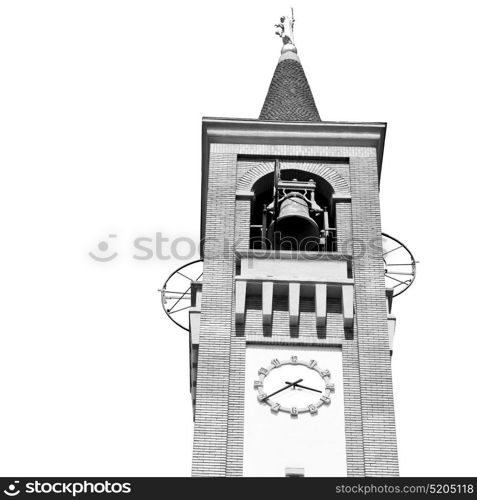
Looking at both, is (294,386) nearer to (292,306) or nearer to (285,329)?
(285,329)

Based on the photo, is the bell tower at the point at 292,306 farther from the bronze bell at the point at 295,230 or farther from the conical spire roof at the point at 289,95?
the conical spire roof at the point at 289,95

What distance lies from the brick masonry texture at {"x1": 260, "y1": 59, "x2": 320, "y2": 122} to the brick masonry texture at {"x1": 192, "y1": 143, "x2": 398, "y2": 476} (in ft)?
6.19

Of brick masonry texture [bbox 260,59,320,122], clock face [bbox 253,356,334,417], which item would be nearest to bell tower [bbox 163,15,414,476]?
clock face [bbox 253,356,334,417]

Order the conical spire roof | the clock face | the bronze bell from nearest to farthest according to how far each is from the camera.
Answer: the clock face
the bronze bell
the conical spire roof

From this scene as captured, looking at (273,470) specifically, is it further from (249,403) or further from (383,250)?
(383,250)

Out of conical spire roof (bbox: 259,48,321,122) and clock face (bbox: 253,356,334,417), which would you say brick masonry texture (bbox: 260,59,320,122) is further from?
clock face (bbox: 253,356,334,417)

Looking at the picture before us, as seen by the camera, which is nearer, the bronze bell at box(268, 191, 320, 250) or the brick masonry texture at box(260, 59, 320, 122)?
the bronze bell at box(268, 191, 320, 250)

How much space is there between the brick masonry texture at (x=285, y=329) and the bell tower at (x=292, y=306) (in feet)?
0.08

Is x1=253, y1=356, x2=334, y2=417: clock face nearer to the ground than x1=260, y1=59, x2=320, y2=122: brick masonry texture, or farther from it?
nearer to the ground

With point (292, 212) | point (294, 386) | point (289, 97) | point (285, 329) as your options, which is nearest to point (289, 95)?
point (289, 97)

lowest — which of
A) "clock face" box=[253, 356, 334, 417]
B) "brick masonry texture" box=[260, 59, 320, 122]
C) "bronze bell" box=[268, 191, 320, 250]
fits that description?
"clock face" box=[253, 356, 334, 417]

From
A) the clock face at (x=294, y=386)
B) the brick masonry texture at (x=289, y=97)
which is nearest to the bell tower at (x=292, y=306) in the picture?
the clock face at (x=294, y=386)

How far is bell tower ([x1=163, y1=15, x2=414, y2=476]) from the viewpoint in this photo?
24.4m

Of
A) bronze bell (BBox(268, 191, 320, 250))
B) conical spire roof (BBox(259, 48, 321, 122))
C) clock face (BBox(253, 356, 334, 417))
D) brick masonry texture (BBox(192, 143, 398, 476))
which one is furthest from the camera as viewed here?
conical spire roof (BBox(259, 48, 321, 122))
